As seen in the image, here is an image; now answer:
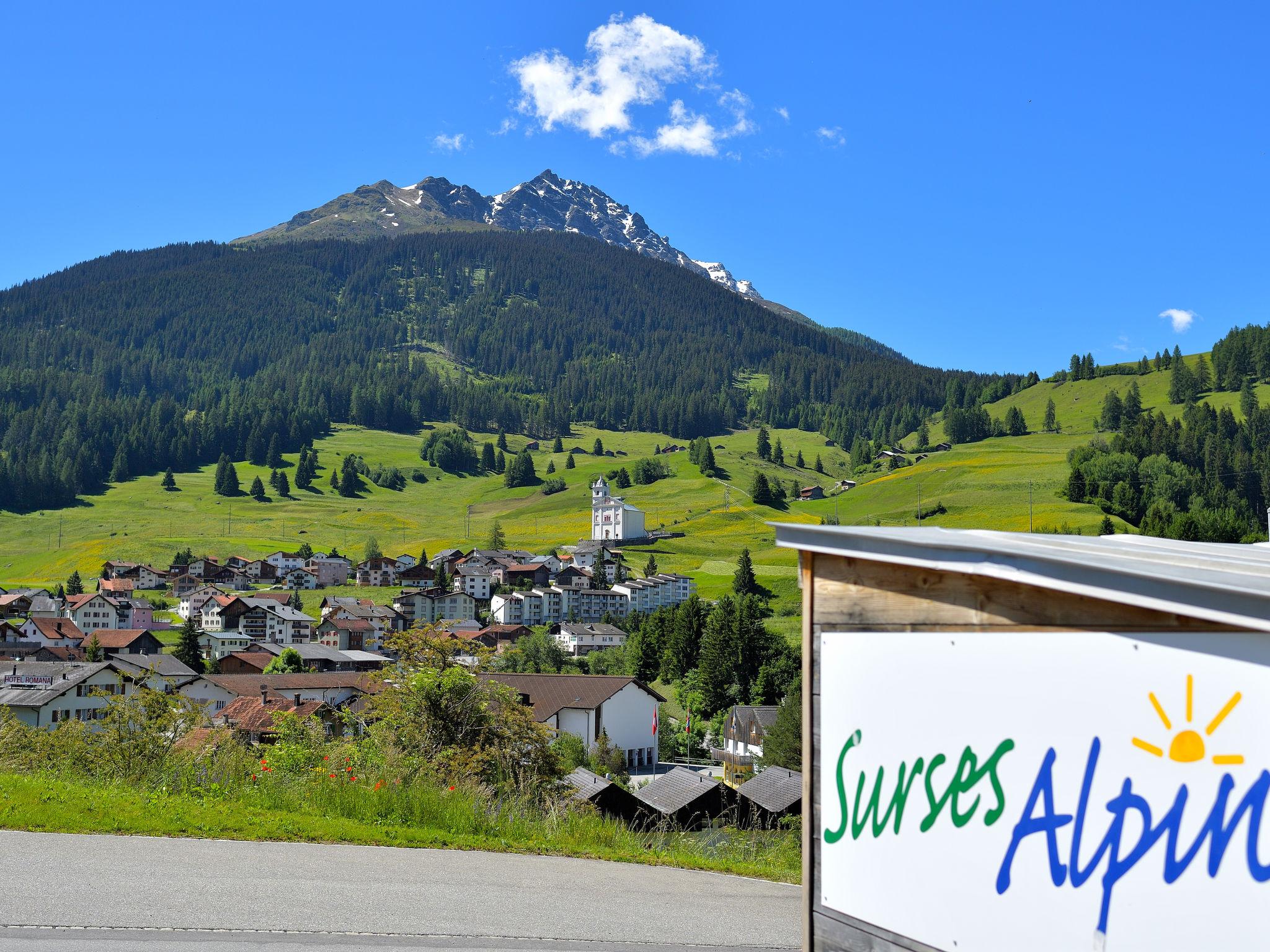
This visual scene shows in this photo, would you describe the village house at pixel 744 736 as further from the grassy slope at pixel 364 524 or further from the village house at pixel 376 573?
the village house at pixel 376 573

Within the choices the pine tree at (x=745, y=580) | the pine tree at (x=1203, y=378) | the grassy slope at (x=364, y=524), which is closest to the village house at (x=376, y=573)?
the grassy slope at (x=364, y=524)

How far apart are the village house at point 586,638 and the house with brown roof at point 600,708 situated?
28.9 metres

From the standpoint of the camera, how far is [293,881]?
758cm

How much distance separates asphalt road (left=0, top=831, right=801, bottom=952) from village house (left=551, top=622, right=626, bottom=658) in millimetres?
80770

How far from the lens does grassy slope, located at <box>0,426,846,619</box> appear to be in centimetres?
13388

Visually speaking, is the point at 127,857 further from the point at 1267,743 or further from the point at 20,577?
the point at 20,577

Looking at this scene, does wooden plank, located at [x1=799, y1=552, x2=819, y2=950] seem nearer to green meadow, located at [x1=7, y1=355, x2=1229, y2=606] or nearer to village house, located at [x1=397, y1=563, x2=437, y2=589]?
green meadow, located at [x1=7, y1=355, x2=1229, y2=606]

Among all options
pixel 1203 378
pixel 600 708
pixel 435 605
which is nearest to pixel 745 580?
pixel 435 605

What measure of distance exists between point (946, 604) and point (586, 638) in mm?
88429

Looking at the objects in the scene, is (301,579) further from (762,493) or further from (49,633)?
(762,493)

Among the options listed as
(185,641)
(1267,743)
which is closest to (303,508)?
(185,641)

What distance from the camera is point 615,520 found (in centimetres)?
15362

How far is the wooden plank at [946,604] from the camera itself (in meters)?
4.19

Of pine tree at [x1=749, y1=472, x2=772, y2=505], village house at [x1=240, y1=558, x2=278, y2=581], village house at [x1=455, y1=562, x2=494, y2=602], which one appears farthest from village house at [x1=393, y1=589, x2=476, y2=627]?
pine tree at [x1=749, y1=472, x2=772, y2=505]
